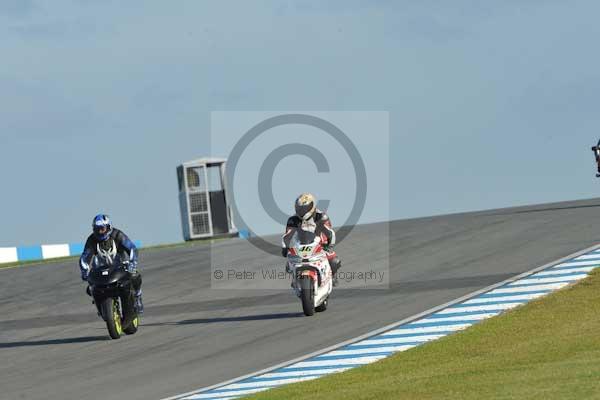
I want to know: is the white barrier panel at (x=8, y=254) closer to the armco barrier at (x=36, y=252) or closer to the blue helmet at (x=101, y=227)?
the armco barrier at (x=36, y=252)

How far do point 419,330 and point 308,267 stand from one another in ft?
8.58

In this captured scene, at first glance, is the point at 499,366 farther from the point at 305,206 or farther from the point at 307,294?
the point at 305,206

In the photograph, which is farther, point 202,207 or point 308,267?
point 202,207

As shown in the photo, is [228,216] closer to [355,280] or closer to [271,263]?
[271,263]

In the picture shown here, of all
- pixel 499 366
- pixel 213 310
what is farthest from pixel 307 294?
pixel 499 366

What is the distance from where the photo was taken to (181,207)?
48188 mm

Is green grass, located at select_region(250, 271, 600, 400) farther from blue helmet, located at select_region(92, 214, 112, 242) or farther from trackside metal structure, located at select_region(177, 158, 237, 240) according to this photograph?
trackside metal structure, located at select_region(177, 158, 237, 240)

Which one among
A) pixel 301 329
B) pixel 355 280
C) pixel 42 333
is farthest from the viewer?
pixel 355 280

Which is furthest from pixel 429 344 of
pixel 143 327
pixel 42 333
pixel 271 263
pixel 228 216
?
pixel 228 216

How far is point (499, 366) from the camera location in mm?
12133

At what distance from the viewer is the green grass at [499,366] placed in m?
10.4

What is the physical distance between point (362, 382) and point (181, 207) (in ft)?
119

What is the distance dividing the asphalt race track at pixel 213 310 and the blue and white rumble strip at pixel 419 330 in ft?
1.49

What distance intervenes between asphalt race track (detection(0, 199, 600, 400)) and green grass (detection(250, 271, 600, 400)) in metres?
2.11
